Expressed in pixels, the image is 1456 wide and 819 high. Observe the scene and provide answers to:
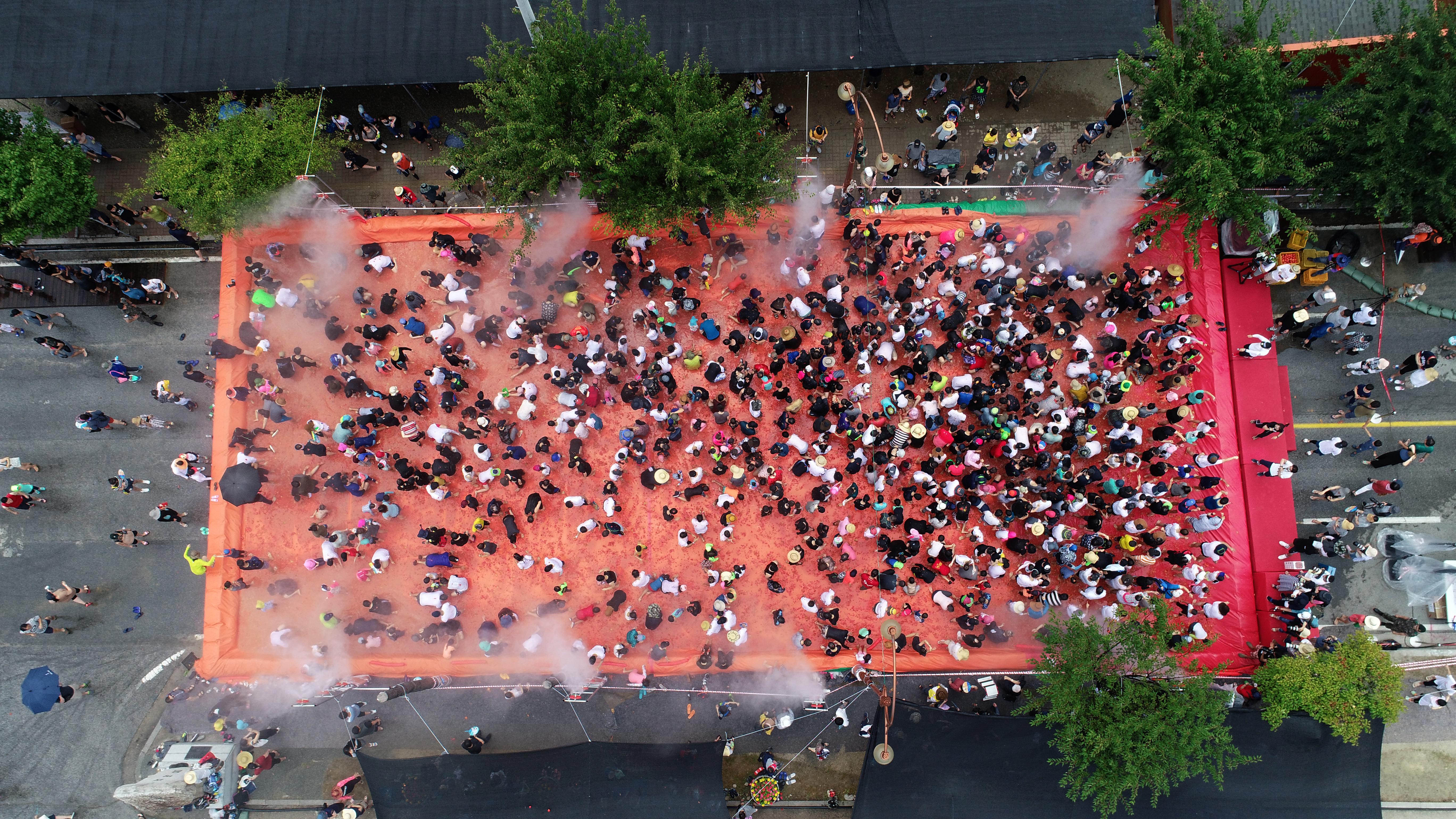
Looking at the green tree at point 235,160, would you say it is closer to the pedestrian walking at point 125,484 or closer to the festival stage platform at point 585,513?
the festival stage platform at point 585,513

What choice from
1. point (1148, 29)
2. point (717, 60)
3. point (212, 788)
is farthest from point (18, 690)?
point (1148, 29)

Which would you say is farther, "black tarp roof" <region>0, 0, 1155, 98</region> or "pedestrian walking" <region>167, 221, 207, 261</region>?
"pedestrian walking" <region>167, 221, 207, 261</region>

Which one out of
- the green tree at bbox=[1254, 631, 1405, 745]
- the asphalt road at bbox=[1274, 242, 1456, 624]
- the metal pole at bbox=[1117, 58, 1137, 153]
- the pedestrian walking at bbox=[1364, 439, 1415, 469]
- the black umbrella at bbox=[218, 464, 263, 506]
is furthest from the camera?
the asphalt road at bbox=[1274, 242, 1456, 624]

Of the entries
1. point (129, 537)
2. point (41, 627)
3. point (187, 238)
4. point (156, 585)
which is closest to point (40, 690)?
point (41, 627)

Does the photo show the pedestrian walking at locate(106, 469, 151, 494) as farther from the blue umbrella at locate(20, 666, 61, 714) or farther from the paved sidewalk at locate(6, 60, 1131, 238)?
the paved sidewalk at locate(6, 60, 1131, 238)

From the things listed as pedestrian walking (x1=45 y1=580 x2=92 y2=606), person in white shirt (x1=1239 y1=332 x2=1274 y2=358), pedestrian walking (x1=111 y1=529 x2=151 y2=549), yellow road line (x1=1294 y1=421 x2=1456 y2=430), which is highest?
person in white shirt (x1=1239 y1=332 x2=1274 y2=358)

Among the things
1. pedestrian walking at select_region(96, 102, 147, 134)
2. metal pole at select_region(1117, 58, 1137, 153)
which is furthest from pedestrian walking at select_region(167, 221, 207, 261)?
metal pole at select_region(1117, 58, 1137, 153)
